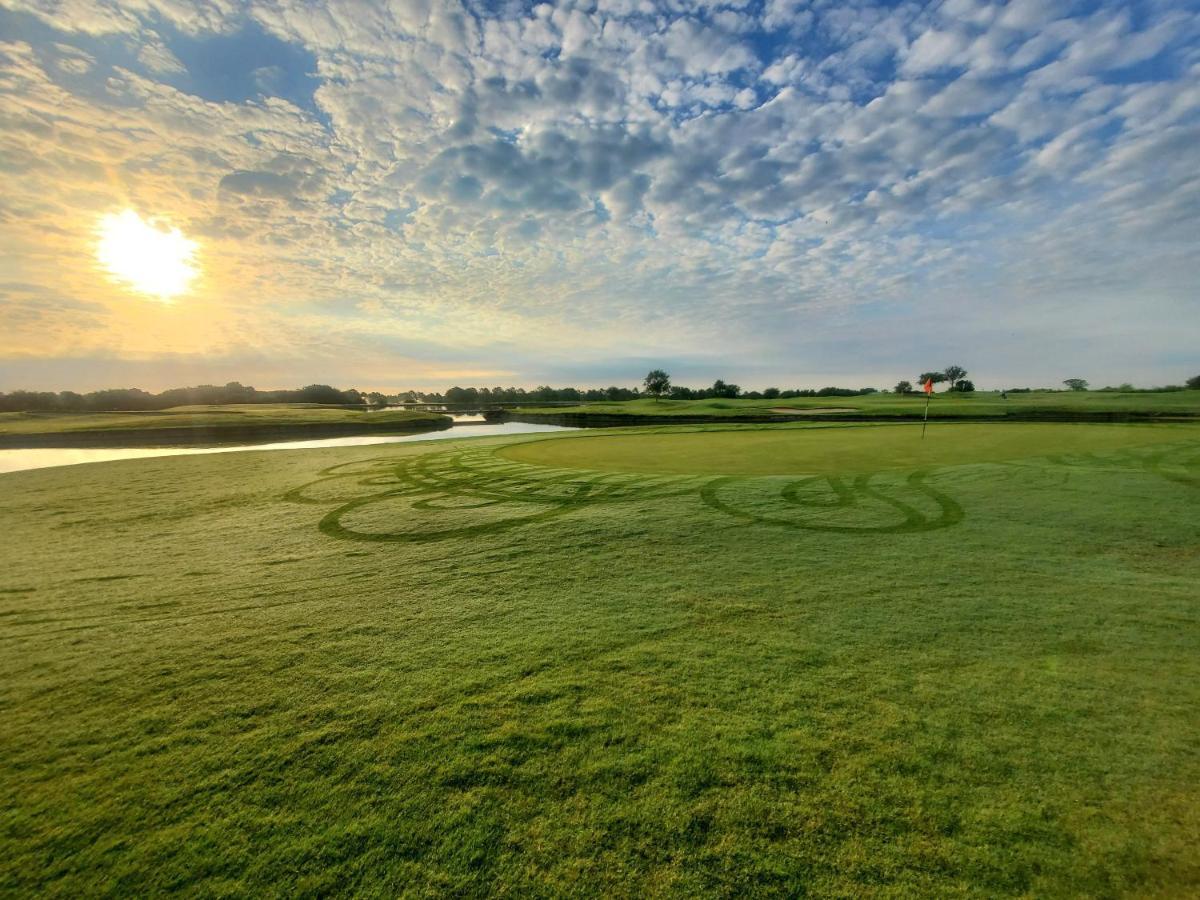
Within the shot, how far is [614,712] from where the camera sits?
394 cm

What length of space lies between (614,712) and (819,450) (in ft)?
49.2

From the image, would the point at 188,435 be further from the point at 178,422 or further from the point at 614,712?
the point at 614,712

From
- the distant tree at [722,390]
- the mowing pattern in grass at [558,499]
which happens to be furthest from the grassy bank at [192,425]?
the distant tree at [722,390]

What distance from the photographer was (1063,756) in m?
3.42

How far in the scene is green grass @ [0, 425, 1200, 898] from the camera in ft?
9.07

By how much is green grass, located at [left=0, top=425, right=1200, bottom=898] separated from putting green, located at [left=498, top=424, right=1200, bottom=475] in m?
5.29

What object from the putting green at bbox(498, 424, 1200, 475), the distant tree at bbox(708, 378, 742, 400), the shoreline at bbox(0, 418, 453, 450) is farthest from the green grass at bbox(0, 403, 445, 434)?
the distant tree at bbox(708, 378, 742, 400)

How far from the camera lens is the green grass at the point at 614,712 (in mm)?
2764

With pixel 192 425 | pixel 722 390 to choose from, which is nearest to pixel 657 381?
pixel 722 390

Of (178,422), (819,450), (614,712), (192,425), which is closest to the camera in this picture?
(614,712)

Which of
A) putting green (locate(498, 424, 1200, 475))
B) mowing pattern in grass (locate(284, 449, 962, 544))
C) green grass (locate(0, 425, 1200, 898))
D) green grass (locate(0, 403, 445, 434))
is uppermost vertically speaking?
green grass (locate(0, 403, 445, 434))

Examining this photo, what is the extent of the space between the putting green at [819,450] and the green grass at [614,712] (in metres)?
5.29

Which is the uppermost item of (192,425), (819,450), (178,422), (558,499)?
(178,422)

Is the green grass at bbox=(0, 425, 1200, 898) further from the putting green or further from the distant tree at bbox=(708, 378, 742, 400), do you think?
the distant tree at bbox=(708, 378, 742, 400)
